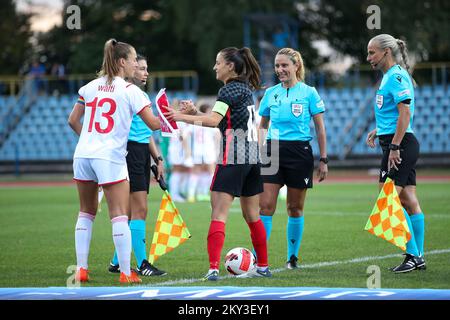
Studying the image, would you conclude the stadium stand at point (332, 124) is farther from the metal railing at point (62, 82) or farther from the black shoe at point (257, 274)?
the black shoe at point (257, 274)

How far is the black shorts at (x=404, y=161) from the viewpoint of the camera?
27.7 ft

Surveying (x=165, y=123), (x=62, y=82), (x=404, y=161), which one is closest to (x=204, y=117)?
(x=165, y=123)

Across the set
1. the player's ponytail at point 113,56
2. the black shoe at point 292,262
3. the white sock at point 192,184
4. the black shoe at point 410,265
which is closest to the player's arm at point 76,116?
the player's ponytail at point 113,56

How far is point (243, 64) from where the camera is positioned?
788 centimetres

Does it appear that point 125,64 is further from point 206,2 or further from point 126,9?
point 126,9

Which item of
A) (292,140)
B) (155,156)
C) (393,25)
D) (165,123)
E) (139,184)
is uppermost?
(393,25)

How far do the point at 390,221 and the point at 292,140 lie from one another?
4.50ft

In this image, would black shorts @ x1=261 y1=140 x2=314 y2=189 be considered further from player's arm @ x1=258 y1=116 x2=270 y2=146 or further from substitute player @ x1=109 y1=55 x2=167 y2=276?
substitute player @ x1=109 y1=55 x2=167 y2=276

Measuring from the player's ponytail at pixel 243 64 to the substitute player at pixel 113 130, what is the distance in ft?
2.89

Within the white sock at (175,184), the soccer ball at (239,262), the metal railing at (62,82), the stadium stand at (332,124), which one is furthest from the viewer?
the metal railing at (62,82)

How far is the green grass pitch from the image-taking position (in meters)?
7.95

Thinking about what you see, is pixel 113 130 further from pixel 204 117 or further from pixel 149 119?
pixel 204 117

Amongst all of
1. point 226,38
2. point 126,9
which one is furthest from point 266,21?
point 126,9

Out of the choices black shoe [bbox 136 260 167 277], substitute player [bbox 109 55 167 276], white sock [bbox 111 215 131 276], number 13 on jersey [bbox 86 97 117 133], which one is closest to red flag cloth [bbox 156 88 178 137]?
number 13 on jersey [bbox 86 97 117 133]
